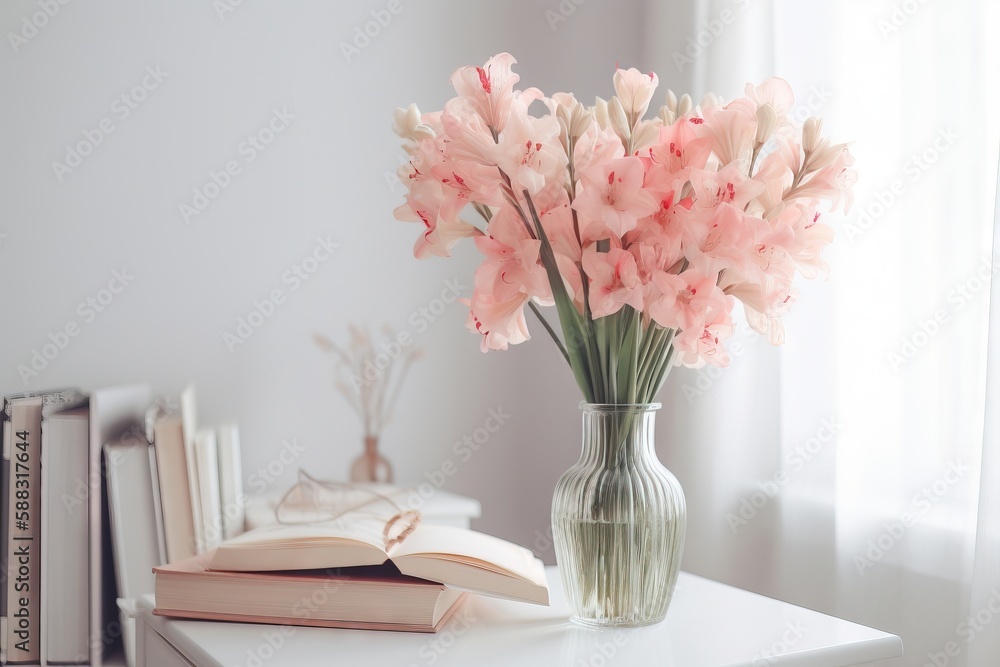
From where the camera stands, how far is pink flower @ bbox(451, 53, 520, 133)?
0.80 m

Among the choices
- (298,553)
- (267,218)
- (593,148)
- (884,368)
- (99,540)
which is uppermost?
(267,218)

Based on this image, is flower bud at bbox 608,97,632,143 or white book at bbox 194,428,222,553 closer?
flower bud at bbox 608,97,632,143

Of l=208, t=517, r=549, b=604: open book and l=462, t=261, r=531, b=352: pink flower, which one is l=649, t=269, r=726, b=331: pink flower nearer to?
l=462, t=261, r=531, b=352: pink flower

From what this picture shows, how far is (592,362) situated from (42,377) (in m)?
1.22

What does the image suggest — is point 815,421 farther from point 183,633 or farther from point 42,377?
point 42,377

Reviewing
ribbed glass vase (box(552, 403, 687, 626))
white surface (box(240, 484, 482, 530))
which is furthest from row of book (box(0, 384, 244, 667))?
ribbed glass vase (box(552, 403, 687, 626))

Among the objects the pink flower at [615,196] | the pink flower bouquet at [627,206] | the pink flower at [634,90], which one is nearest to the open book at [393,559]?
the pink flower bouquet at [627,206]

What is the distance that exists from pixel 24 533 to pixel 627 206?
1166mm

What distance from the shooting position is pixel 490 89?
0.80 metres

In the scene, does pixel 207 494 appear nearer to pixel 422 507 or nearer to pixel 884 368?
pixel 422 507

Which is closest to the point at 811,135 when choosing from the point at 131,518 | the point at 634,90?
the point at 634,90

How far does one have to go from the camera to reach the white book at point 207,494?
1479 millimetres

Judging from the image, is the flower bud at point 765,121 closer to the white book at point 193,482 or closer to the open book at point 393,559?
the open book at point 393,559

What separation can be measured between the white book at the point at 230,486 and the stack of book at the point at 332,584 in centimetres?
67
